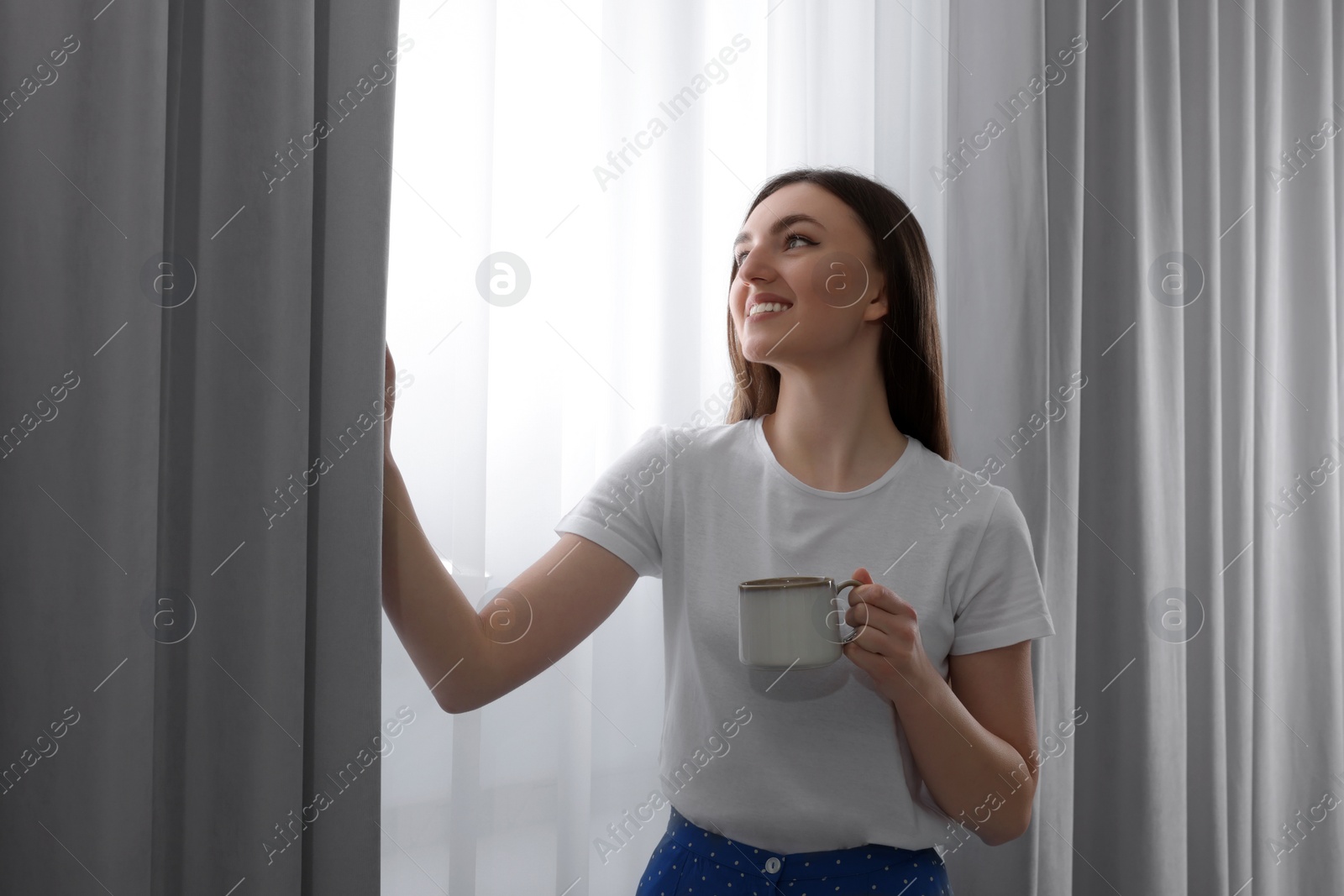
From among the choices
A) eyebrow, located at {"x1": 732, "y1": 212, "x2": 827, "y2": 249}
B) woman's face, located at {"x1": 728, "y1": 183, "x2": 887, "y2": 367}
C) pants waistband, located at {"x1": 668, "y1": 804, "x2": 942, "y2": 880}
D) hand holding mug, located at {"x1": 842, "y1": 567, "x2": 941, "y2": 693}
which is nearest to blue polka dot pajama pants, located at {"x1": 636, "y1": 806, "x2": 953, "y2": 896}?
pants waistband, located at {"x1": 668, "y1": 804, "x2": 942, "y2": 880}

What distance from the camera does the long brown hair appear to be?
1.17 metres

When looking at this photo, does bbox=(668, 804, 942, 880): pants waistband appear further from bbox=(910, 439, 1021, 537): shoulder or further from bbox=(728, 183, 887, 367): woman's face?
bbox=(728, 183, 887, 367): woman's face

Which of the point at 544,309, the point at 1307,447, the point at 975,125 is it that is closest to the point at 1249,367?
the point at 1307,447

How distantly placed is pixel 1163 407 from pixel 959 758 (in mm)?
957

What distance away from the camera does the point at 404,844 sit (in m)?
1.11

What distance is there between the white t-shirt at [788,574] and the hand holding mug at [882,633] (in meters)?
0.04

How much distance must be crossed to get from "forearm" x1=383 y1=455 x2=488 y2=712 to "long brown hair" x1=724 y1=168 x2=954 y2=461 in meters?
0.48

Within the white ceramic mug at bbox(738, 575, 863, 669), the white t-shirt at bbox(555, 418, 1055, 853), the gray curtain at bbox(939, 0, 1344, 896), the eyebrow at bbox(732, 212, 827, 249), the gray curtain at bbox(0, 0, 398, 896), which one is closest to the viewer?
the gray curtain at bbox(0, 0, 398, 896)

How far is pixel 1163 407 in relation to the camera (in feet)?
5.46

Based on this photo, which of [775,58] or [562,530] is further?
[775,58]

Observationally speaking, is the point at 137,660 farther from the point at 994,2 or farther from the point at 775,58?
the point at 994,2

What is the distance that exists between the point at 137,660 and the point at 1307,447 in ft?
6.78

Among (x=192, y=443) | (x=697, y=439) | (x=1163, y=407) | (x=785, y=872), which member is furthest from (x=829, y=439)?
(x=1163, y=407)

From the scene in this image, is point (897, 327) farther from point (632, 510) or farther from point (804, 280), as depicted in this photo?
point (632, 510)
